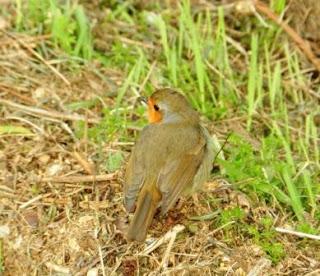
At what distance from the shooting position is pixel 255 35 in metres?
6.80

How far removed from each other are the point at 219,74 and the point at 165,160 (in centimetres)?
165

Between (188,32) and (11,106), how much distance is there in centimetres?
160

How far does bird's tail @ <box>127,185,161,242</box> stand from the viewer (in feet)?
15.2

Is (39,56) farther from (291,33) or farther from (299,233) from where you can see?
(299,233)

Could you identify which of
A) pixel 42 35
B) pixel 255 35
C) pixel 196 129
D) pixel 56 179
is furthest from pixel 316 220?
pixel 42 35

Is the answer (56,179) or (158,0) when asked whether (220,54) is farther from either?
(56,179)

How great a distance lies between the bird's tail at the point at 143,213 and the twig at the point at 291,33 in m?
2.40

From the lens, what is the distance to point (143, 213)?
471cm

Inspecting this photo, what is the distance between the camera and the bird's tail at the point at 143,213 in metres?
4.64

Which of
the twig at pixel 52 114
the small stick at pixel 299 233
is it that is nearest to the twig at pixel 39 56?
the twig at pixel 52 114

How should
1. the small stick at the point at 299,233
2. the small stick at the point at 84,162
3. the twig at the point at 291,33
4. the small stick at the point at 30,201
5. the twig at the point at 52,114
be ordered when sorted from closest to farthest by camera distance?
1. the small stick at the point at 299,233
2. the small stick at the point at 30,201
3. the small stick at the point at 84,162
4. the twig at the point at 52,114
5. the twig at the point at 291,33

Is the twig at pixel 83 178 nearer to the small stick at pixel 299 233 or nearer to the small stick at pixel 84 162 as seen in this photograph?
the small stick at pixel 84 162

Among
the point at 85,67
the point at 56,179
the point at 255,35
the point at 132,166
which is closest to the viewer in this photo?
the point at 132,166

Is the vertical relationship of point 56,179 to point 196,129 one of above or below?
below
